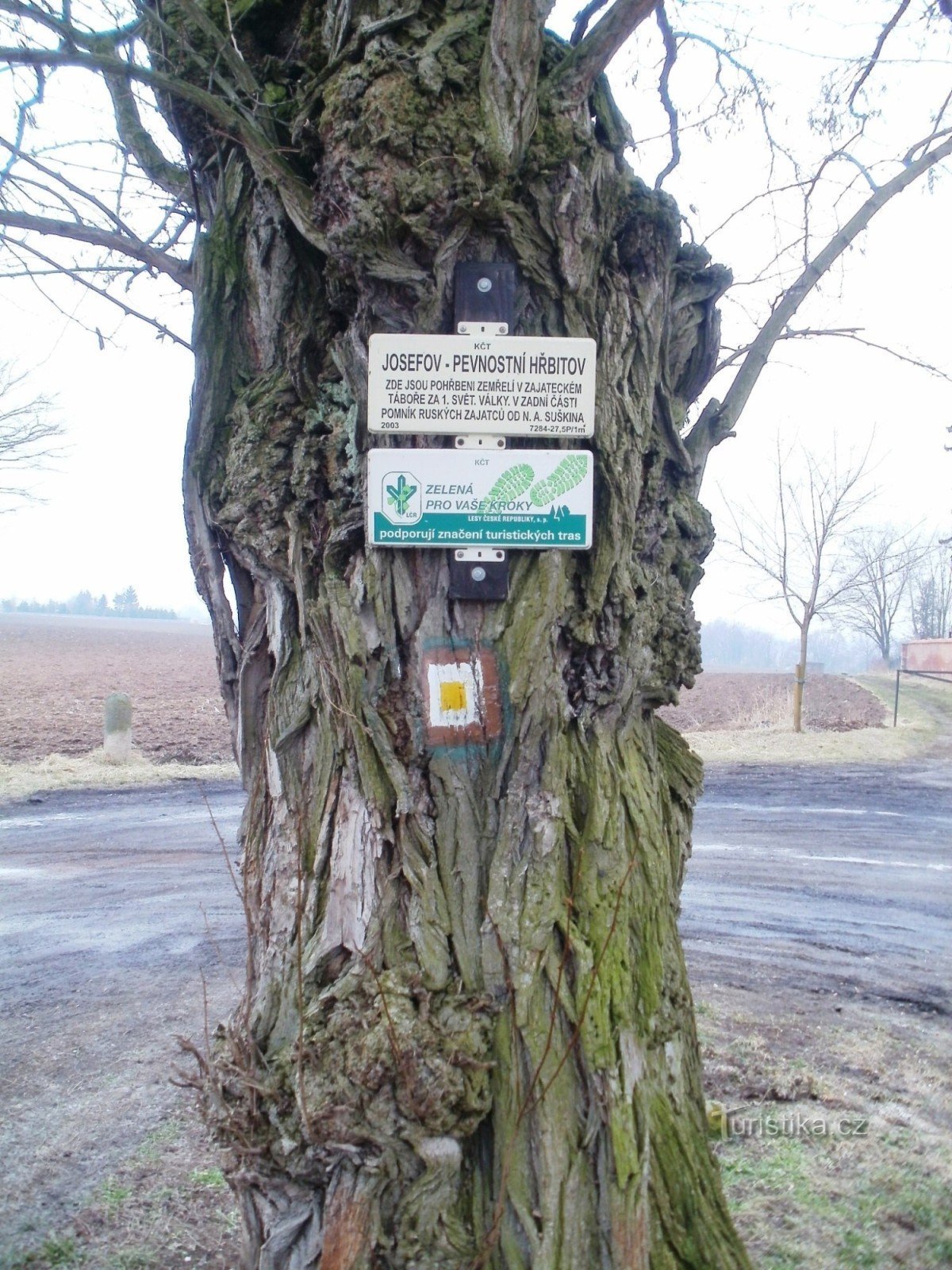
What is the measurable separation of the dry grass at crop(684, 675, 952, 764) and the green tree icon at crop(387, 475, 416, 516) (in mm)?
13767

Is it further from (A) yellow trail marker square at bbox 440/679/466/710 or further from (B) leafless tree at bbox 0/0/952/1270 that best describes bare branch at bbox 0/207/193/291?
(A) yellow trail marker square at bbox 440/679/466/710

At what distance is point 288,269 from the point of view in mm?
2549

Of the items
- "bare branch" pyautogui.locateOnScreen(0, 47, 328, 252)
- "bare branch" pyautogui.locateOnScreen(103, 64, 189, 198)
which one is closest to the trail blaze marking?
"bare branch" pyautogui.locateOnScreen(0, 47, 328, 252)

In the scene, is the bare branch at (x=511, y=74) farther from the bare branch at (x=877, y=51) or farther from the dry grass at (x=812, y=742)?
the dry grass at (x=812, y=742)

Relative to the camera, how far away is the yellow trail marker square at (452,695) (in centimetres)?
237

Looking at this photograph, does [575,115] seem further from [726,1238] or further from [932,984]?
[932,984]

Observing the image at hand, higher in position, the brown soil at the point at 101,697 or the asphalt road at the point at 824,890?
the brown soil at the point at 101,697

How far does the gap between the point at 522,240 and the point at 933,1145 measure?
11.2 feet

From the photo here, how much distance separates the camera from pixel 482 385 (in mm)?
2412

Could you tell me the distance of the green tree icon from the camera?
238cm

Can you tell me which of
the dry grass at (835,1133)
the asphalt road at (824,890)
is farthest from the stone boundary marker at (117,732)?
the dry grass at (835,1133)

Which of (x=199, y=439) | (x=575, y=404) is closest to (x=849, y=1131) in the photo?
(x=575, y=404)

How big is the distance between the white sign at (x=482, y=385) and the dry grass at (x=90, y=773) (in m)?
10.8

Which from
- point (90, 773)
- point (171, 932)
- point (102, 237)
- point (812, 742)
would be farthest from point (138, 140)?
point (812, 742)
